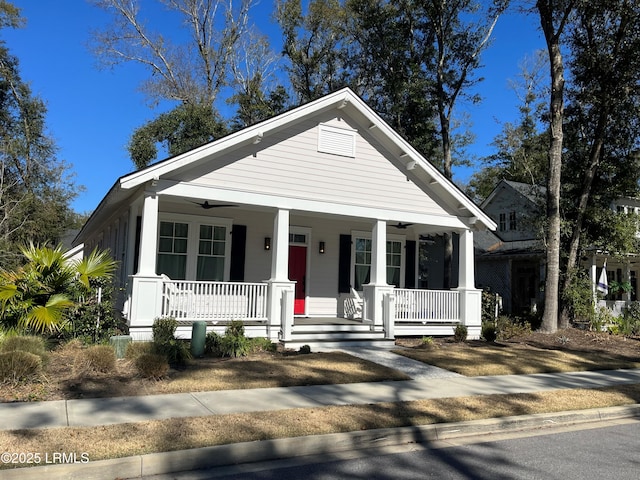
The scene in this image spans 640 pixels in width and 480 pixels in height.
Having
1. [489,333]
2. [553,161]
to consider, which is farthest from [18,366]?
[553,161]

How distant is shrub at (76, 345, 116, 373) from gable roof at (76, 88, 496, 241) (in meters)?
3.76

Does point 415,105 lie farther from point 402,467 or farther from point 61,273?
point 402,467

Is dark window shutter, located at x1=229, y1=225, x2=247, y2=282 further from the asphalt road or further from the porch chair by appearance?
the asphalt road

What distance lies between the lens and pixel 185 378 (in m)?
8.02

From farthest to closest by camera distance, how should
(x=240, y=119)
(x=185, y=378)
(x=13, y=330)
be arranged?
(x=240, y=119), (x=13, y=330), (x=185, y=378)

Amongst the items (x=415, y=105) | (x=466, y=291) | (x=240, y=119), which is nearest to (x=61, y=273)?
(x=466, y=291)

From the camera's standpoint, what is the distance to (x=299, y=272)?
48.6ft

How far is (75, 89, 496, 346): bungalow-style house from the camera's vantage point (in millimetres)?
11273

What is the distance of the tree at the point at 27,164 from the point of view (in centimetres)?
3084

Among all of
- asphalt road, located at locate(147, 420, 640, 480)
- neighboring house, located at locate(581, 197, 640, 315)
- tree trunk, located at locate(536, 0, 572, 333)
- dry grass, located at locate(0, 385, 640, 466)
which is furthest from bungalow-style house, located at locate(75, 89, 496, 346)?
neighboring house, located at locate(581, 197, 640, 315)

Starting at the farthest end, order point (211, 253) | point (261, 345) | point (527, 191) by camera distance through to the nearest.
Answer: point (527, 191) → point (211, 253) → point (261, 345)

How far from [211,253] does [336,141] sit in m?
4.45

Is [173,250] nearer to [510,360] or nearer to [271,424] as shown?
[271,424]

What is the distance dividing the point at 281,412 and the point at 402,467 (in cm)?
184
